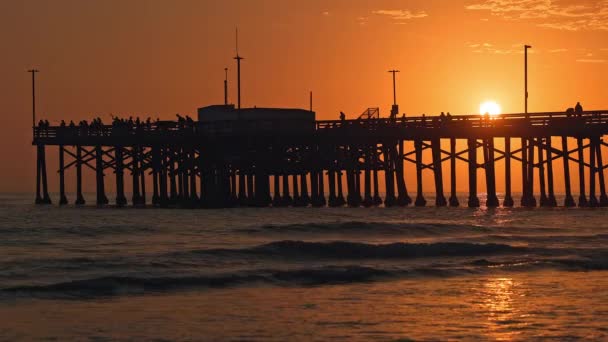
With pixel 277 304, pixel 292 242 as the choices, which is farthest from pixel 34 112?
pixel 277 304

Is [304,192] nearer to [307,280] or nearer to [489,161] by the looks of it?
[489,161]

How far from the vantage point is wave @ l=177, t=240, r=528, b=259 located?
33.3 m

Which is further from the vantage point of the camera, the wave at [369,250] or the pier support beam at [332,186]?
the pier support beam at [332,186]

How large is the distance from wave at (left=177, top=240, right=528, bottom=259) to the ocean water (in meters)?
0.06

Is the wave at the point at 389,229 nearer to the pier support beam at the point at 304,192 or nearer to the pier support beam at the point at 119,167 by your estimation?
the pier support beam at the point at 304,192

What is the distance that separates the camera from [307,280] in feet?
87.7

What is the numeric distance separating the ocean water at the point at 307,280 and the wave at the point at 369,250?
58 mm

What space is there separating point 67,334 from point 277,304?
4590 millimetres

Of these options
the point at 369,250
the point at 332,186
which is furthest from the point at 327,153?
the point at 369,250

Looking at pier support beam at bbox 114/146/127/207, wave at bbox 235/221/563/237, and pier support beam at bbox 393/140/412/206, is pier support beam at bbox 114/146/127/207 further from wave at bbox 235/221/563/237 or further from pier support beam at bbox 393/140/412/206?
wave at bbox 235/221/563/237

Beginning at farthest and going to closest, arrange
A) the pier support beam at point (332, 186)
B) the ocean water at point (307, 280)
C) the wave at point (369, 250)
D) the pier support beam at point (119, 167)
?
the pier support beam at point (119, 167) → the pier support beam at point (332, 186) → the wave at point (369, 250) → the ocean water at point (307, 280)

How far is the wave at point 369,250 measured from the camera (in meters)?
33.3

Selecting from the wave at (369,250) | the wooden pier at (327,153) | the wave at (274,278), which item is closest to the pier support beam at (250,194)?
the wooden pier at (327,153)

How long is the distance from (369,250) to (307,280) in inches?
304
